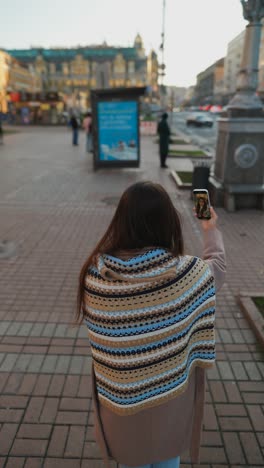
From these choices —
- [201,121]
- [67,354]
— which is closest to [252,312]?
[67,354]

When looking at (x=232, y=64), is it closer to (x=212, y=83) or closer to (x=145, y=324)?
(x=212, y=83)

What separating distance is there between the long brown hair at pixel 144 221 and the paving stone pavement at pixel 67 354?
180cm

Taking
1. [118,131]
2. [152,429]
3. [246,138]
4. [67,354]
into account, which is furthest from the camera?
[118,131]

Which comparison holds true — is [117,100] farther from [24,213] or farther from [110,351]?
[110,351]

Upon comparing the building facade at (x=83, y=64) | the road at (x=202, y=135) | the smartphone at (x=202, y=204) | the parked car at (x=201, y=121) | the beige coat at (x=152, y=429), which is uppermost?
the building facade at (x=83, y=64)

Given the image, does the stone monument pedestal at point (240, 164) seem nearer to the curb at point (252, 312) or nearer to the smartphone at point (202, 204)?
the curb at point (252, 312)

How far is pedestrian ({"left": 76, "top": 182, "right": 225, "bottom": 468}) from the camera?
4.37ft

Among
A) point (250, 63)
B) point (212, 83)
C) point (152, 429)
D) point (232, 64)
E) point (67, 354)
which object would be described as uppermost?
point (232, 64)

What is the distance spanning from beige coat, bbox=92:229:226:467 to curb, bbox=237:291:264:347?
2.24m

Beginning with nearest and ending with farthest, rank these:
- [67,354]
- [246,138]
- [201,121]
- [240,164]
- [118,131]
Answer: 1. [67,354]
2. [246,138]
3. [240,164]
4. [118,131]
5. [201,121]

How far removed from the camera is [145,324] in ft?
4.43

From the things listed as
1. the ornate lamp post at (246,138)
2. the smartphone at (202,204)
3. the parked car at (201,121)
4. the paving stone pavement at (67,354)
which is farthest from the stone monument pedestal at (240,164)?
the parked car at (201,121)

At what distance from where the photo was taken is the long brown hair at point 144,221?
138 cm

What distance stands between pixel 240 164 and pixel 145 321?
723 centimetres
